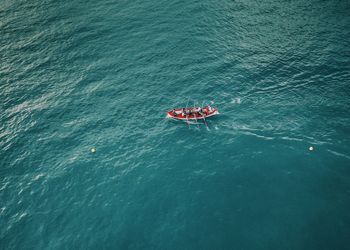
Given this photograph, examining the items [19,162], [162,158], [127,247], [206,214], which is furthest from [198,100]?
[19,162]

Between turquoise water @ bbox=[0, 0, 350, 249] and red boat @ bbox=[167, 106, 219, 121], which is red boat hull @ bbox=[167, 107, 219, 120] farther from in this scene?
turquoise water @ bbox=[0, 0, 350, 249]

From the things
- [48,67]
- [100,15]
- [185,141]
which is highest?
[100,15]

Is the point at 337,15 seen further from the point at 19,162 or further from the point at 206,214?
the point at 19,162

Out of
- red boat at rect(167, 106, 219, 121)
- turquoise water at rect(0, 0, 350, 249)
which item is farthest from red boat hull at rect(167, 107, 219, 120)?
turquoise water at rect(0, 0, 350, 249)

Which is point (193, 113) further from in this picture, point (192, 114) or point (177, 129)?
point (177, 129)

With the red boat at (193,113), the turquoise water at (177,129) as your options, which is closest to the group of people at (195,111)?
the red boat at (193,113)

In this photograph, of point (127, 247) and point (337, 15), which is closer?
point (127, 247)
